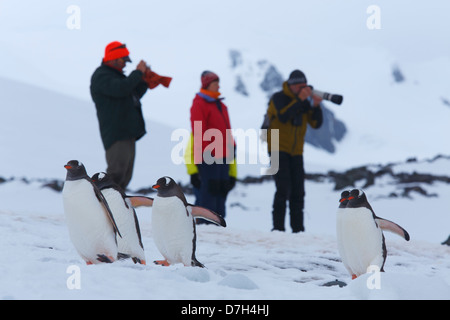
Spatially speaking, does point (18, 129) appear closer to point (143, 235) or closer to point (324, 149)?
point (143, 235)

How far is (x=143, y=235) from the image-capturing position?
17.6 ft

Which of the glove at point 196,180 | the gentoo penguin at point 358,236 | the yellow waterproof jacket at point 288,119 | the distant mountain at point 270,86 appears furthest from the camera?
the distant mountain at point 270,86

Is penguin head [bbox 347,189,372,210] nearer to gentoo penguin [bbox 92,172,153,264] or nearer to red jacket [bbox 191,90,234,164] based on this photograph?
gentoo penguin [bbox 92,172,153,264]

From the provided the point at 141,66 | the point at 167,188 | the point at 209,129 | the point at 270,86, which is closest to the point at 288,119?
the point at 209,129

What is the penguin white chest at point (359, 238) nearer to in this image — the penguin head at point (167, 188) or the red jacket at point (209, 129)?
the penguin head at point (167, 188)

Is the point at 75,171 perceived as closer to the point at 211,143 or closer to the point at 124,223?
the point at 124,223

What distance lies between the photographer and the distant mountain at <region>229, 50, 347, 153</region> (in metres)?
53.3

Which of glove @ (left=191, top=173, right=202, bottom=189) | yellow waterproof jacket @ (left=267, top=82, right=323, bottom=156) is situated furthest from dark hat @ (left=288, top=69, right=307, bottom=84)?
glove @ (left=191, top=173, right=202, bottom=189)

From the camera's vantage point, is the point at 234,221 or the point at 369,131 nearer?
the point at 234,221

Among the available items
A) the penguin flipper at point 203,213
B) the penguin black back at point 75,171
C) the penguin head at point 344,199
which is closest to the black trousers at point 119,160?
the penguin flipper at point 203,213

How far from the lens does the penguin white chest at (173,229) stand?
369 cm

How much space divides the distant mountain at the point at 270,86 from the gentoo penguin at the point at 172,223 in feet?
153
